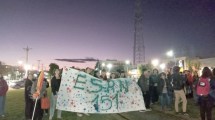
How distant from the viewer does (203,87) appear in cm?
1086

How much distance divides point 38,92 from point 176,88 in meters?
6.11

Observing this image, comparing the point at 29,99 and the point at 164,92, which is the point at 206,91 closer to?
the point at 164,92

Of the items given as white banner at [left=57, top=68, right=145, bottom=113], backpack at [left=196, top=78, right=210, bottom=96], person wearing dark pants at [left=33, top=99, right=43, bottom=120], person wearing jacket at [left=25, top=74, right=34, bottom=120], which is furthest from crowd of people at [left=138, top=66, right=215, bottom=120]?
person wearing jacket at [left=25, top=74, right=34, bottom=120]

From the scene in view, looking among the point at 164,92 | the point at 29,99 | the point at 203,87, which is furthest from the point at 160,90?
the point at 29,99

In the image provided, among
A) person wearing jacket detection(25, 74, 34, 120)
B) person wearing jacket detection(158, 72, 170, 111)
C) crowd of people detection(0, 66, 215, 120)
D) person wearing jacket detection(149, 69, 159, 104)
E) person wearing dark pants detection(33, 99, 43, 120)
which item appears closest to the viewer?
crowd of people detection(0, 66, 215, 120)

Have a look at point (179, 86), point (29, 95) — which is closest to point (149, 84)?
point (179, 86)

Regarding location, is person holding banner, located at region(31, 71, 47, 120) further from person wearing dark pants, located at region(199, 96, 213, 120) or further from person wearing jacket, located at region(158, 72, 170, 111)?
person wearing jacket, located at region(158, 72, 170, 111)

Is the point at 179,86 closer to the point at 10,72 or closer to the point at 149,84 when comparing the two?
the point at 149,84

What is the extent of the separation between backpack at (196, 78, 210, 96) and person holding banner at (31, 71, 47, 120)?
5340mm

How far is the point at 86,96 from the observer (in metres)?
13.3

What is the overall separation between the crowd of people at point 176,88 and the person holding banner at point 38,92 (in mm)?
5357

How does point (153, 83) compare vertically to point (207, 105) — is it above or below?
above

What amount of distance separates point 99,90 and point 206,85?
4659mm

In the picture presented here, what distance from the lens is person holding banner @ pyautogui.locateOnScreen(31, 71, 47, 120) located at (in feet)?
36.6
